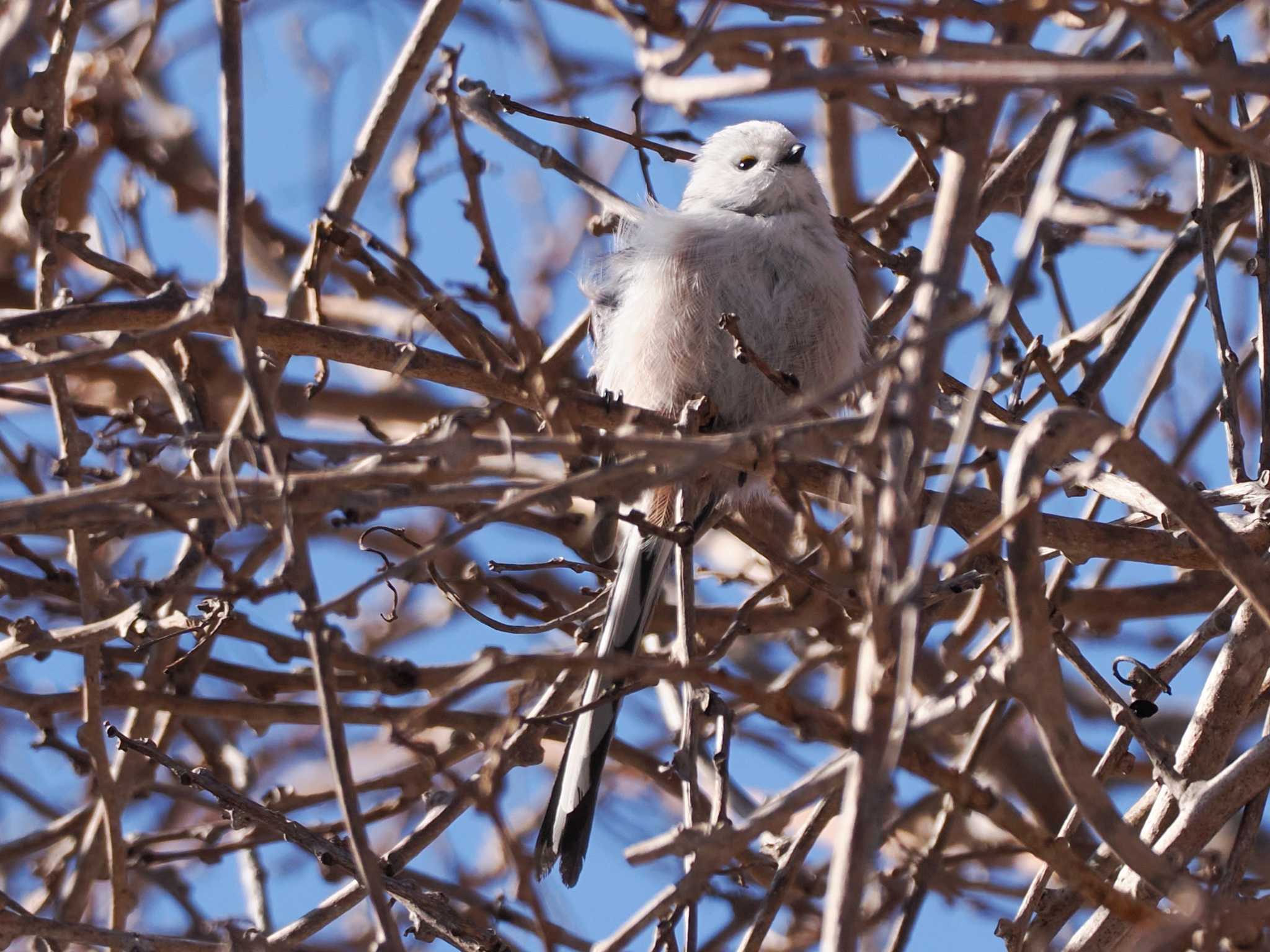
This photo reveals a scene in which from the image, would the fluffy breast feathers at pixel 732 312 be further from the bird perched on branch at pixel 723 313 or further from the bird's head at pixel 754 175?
the bird's head at pixel 754 175

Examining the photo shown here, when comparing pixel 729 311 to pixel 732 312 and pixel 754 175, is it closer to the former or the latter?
pixel 732 312

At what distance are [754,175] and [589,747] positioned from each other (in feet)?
6.94

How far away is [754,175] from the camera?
176 inches

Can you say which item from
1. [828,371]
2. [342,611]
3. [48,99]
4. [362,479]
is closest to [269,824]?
[342,611]

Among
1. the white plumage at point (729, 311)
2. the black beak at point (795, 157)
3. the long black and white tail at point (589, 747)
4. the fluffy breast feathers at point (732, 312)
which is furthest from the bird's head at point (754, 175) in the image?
the long black and white tail at point (589, 747)

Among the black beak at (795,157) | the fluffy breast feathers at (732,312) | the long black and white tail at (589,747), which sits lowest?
the long black and white tail at (589,747)

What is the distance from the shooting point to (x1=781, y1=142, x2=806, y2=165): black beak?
4.49 metres

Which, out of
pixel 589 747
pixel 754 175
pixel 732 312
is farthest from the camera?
pixel 754 175

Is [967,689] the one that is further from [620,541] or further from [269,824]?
[620,541]

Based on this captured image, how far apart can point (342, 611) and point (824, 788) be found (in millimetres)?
752

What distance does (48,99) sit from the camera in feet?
9.51

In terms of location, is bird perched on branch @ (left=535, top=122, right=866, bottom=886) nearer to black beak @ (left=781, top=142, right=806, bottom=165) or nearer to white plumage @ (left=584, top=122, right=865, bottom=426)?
white plumage @ (left=584, top=122, right=865, bottom=426)

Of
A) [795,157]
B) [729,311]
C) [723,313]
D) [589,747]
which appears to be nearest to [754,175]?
[795,157]

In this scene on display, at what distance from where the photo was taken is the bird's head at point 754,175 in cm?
436
